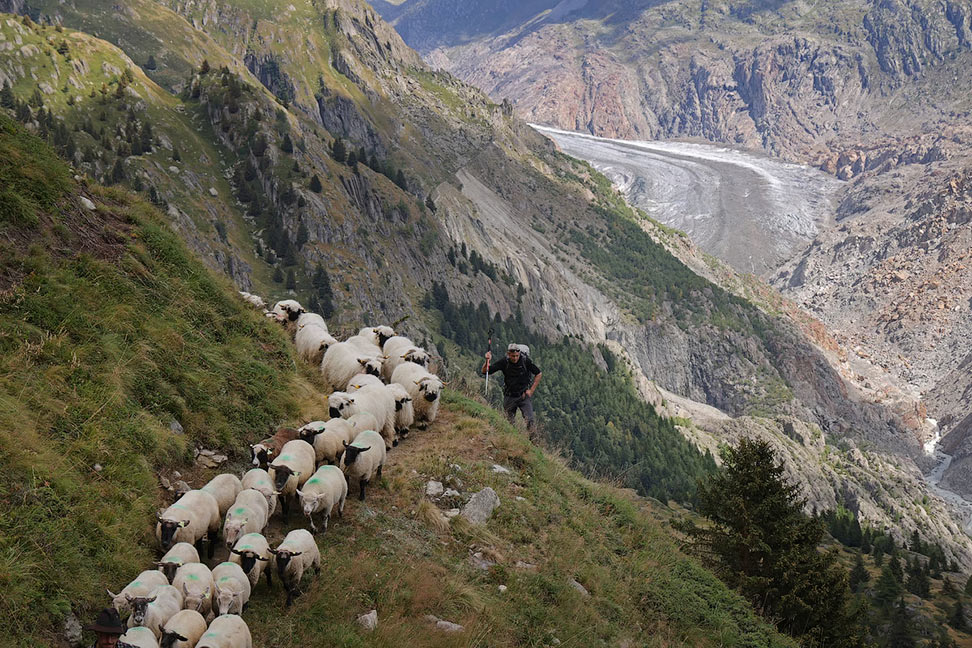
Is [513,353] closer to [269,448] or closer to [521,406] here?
[521,406]

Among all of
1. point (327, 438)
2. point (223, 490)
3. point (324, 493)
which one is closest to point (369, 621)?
point (324, 493)

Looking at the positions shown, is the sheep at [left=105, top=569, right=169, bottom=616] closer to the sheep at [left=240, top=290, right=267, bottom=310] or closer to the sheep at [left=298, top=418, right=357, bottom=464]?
the sheep at [left=298, top=418, right=357, bottom=464]

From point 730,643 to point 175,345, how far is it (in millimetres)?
13319

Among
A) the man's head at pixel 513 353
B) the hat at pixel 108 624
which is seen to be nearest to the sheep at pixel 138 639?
the hat at pixel 108 624

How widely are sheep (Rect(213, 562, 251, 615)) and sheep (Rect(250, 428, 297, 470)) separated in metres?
3.07

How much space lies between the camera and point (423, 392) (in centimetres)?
1800

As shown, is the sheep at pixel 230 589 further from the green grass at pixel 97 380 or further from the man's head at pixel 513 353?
the man's head at pixel 513 353

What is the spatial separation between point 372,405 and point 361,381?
78.9 inches

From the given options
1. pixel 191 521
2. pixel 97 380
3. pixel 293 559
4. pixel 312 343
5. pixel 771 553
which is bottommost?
pixel 771 553

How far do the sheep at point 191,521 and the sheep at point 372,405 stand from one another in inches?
184

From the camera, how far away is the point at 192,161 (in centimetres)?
10438

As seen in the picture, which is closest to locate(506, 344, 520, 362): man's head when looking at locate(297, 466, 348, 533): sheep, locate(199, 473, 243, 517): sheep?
locate(297, 466, 348, 533): sheep

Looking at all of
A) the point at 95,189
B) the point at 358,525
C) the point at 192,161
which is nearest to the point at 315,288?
the point at 192,161

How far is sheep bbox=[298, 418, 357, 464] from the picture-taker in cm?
1336
